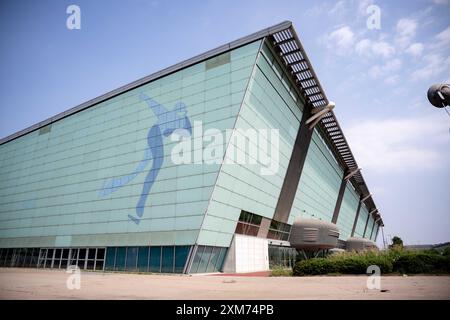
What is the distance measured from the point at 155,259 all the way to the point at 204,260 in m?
4.74

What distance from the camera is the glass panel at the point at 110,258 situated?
30091mm

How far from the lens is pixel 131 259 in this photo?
1132 inches

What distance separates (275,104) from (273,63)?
4.33 meters

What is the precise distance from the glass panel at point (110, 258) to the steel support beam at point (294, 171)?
1828 centimetres

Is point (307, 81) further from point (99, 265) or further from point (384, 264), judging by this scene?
point (99, 265)

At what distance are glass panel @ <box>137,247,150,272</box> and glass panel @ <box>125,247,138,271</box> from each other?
24.5 inches

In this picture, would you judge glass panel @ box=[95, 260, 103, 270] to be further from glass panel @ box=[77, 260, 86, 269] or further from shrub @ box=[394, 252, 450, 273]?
shrub @ box=[394, 252, 450, 273]

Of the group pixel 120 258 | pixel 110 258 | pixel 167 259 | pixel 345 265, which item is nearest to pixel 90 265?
pixel 110 258

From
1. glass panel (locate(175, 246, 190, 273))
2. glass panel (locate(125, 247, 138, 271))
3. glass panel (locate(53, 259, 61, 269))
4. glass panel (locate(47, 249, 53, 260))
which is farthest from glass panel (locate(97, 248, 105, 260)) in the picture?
glass panel (locate(175, 246, 190, 273))

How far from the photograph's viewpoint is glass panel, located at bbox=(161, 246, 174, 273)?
83.8 feet

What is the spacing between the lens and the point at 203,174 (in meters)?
26.1
